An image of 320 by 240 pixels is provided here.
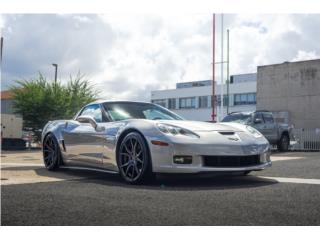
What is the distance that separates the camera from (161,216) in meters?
3.64

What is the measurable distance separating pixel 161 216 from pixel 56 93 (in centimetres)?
2301

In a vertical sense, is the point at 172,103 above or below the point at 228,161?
above

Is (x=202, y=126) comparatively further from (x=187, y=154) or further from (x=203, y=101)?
(x=203, y=101)

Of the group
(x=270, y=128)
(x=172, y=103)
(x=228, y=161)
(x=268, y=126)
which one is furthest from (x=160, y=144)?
(x=172, y=103)

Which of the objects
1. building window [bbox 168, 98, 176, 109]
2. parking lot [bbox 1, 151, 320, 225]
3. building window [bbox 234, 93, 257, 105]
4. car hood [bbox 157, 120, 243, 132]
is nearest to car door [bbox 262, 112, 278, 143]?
car hood [bbox 157, 120, 243, 132]

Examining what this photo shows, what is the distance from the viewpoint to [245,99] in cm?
6041

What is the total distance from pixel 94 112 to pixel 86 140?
0.50 metres

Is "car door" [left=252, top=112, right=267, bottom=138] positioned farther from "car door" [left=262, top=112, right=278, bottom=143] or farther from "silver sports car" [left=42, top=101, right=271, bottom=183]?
"silver sports car" [left=42, top=101, right=271, bottom=183]

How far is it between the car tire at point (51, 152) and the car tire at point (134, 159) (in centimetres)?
207

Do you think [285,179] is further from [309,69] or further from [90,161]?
[309,69]

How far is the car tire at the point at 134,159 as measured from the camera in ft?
19.2

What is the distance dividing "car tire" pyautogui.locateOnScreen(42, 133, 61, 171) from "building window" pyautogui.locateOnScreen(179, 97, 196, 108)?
194 feet

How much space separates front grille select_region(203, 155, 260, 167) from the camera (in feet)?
19.0

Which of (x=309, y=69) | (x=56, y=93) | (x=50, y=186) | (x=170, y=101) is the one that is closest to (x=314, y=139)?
(x=309, y=69)
